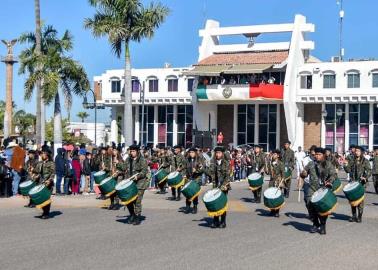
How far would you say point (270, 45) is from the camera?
5538cm

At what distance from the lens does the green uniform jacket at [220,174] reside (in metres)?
15.3

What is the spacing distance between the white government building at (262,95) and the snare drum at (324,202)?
34273 mm

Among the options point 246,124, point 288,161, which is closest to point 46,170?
point 288,161

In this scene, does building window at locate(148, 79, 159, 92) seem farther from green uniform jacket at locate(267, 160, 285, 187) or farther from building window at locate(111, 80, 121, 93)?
green uniform jacket at locate(267, 160, 285, 187)

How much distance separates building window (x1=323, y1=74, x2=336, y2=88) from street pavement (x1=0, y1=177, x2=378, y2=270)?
35715 millimetres

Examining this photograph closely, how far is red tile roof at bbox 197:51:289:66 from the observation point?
53.3 meters

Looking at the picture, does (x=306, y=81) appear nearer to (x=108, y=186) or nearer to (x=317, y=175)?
(x=108, y=186)

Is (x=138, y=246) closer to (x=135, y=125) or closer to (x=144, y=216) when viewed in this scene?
(x=144, y=216)

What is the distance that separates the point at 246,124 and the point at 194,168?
39.5m

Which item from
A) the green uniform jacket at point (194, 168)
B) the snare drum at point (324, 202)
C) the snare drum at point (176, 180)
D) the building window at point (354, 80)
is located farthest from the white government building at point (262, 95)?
the snare drum at point (324, 202)

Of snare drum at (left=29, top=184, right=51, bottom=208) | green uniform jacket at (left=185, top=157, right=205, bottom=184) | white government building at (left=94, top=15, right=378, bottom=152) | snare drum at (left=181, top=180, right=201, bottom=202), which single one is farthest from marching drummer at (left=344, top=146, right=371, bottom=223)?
white government building at (left=94, top=15, right=378, bottom=152)

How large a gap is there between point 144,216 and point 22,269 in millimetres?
7061

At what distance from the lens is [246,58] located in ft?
181

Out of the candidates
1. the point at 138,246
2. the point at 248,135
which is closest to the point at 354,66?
the point at 248,135
